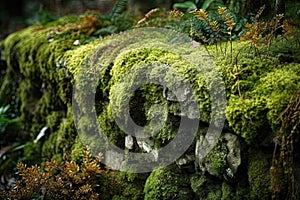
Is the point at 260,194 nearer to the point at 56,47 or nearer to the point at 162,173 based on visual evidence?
the point at 162,173

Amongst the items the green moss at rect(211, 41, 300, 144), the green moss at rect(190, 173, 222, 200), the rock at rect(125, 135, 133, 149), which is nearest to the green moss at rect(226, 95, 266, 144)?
the green moss at rect(211, 41, 300, 144)

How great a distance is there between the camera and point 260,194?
2016 mm

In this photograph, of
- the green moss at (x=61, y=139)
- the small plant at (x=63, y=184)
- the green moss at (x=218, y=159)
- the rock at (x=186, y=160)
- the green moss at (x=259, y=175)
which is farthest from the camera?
the green moss at (x=61, y=139)

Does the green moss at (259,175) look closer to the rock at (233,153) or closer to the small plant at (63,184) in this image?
the rock at (233,153)

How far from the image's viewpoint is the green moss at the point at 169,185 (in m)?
2.41

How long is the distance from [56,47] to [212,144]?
2.23 m

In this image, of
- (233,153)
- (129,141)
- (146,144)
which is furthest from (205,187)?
(129,141)

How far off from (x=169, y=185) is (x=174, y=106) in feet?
1.88

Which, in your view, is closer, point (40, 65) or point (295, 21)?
point (295, 21)

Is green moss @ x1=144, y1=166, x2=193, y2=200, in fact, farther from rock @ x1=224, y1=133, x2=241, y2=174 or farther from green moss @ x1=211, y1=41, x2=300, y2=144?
green moss @ x1=211, y1=41, x2=300, y2=144

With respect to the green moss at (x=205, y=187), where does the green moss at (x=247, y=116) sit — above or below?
above

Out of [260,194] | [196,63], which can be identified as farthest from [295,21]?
[260,194]

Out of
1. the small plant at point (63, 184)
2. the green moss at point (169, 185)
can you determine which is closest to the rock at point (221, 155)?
the green moss at point (169, 185)

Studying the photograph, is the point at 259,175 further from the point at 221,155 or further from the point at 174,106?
the point at 174,106
